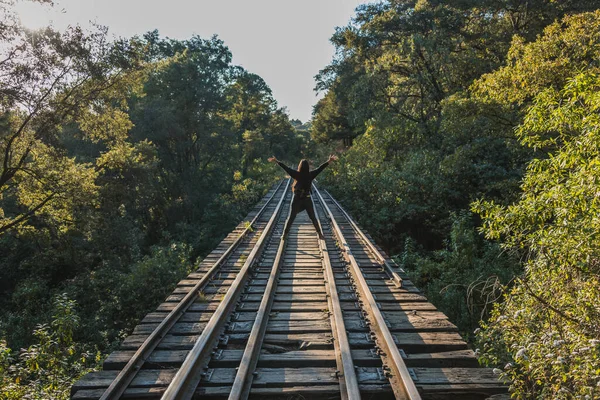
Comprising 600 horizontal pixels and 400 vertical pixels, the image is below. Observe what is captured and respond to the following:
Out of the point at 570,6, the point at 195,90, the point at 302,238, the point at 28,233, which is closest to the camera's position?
the point at 302,238

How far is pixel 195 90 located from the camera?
85.5 feet

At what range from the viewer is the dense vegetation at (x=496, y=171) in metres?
3.92

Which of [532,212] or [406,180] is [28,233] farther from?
[532,212]

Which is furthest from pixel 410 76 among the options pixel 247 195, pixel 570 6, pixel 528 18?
pixel 247 195

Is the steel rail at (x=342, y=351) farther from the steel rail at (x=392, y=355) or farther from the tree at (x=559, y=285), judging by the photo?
the tree at (x=559, y=285)

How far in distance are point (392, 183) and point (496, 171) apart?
13.1 feet

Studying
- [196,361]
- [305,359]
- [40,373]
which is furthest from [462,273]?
[40,373]

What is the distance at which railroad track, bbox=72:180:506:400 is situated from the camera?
3.31m

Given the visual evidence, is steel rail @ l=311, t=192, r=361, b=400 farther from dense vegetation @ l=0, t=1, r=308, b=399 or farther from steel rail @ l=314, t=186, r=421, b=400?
dense vegetation @ l=0, t=1, r=308, b=399

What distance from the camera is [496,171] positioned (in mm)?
12797

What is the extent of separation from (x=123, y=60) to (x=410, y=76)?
15204mm

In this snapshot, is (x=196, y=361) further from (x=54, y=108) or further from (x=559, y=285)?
(x=54, y=108)

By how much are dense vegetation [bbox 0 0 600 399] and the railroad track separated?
66cm

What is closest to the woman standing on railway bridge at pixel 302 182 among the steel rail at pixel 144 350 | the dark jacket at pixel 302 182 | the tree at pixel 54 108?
the dark jacket at pixel 302 182
